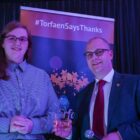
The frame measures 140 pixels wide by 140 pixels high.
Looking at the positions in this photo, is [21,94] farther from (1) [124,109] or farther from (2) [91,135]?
(1) [124,109]

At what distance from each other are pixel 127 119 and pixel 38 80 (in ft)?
2.32

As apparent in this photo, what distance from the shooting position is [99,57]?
8.18 ft

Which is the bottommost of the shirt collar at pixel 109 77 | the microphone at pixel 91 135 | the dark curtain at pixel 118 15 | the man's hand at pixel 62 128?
the microphone at pixel 91 135

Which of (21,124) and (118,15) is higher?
(118,15)

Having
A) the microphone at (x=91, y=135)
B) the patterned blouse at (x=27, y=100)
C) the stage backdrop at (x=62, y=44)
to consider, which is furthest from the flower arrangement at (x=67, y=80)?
the microphone at (x=91, y=135)

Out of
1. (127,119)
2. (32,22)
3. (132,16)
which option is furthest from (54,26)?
(127,119)

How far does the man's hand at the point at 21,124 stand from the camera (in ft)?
7.29

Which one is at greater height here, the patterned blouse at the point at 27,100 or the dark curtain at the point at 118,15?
the dark curtain at the point at 118,15

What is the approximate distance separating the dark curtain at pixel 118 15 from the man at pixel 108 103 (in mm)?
2065

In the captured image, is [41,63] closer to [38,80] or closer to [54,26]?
[54,26]

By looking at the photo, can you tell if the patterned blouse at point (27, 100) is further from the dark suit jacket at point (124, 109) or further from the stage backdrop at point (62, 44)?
the stage backdrop at point (62, 44)

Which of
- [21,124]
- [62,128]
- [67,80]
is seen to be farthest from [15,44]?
[67,80]

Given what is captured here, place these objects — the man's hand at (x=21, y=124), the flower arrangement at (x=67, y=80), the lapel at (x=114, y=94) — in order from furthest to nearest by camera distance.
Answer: the flower arrangement at (x=67, y=80), the lapel at (x=114, y=94), the man's hand at (x=21, y=124)

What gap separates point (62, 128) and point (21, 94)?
38 cm
